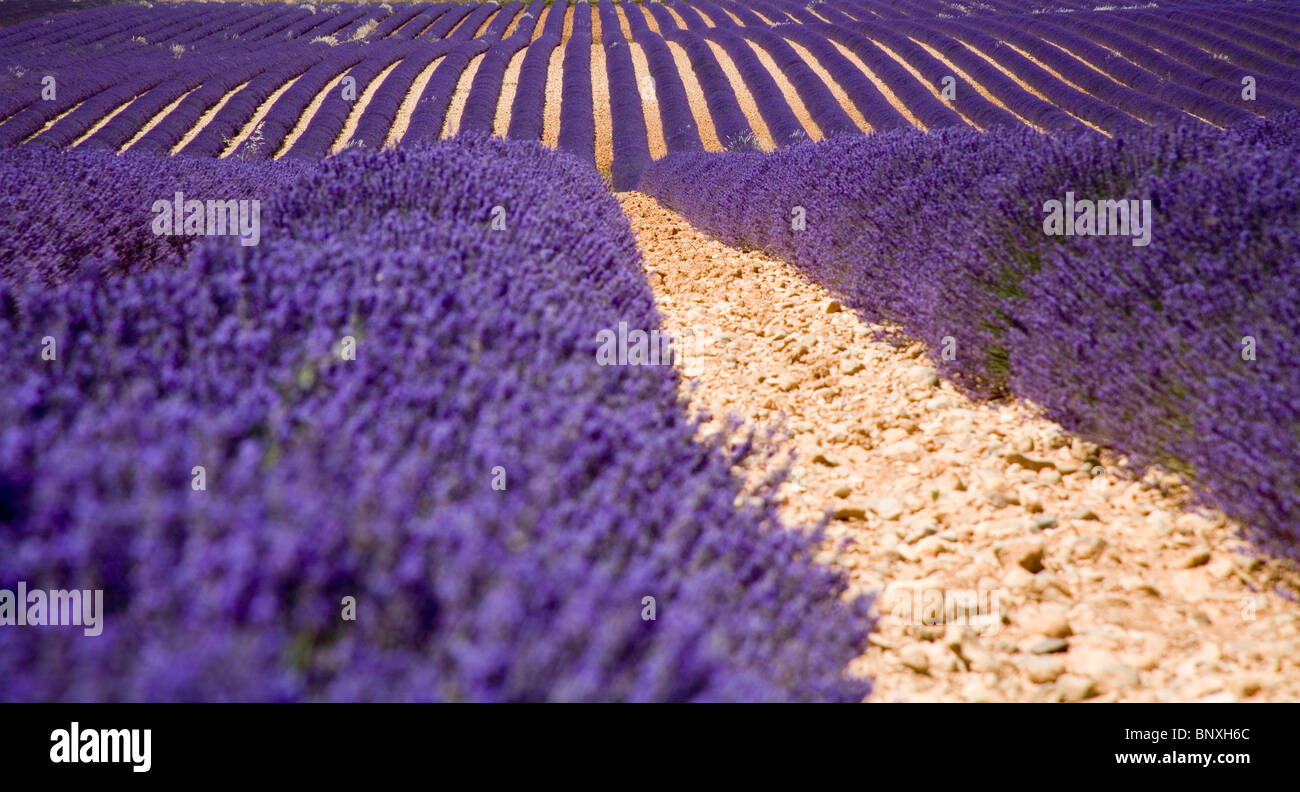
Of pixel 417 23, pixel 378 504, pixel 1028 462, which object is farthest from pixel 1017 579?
pixel 417 23

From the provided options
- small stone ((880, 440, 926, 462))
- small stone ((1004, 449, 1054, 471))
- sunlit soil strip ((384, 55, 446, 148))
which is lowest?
small stone ((1004, 449, 1054, 471))

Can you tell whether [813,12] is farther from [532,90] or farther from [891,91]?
[532,90]

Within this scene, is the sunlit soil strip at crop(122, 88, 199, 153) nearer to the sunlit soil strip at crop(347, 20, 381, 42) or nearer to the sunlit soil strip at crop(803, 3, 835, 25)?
the sunlit soil strip at crop(347, 20, 381, 42)

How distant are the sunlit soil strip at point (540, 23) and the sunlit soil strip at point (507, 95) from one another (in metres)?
3.12

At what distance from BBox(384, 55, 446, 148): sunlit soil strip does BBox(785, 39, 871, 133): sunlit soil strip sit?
945cm

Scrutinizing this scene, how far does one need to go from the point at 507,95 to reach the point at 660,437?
19.6 meters

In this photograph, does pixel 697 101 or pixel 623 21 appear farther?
pixel 623 21

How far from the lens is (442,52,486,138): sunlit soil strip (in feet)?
54.6

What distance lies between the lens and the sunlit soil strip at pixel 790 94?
1617 cm

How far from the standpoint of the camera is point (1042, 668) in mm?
1768

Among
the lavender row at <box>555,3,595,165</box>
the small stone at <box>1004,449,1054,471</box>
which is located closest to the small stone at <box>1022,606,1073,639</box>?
the small stone at <box>1004,449,1054,471</box>

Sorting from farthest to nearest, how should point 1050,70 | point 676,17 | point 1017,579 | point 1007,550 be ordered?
1. point 676,17
2. point 1050,70
3. point 1007,550
4. point 1017,579
